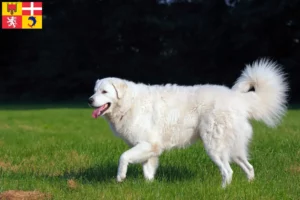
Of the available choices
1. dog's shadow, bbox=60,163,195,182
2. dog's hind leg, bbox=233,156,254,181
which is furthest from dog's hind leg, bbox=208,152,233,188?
dog's shadow, bbox=60,163,195,182

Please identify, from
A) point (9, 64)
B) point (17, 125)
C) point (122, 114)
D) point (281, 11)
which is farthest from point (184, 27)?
point (122, 114)

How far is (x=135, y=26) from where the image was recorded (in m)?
33.8

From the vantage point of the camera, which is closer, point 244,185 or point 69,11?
point 244,185

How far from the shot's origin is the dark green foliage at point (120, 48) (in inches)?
1200

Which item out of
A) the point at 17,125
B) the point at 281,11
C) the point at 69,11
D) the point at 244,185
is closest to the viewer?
the point at 244,185

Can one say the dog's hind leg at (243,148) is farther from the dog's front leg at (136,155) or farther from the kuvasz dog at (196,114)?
the dog's front leg at (136,155)

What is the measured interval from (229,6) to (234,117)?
24.9m

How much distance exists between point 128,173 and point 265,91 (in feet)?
7.53

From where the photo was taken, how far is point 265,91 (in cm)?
623

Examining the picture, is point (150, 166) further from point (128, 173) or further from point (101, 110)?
point (101, 110)

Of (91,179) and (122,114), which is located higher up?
(122,114)

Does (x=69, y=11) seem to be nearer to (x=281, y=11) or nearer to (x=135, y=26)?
(x=135, y=26)

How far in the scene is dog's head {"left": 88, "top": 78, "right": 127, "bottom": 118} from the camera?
6.23 metres

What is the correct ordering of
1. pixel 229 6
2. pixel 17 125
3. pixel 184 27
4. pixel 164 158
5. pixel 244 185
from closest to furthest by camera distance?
pixel 244 185, pixel 164 158, pixel 17 125, pixel 229 6, pixel 184 27
